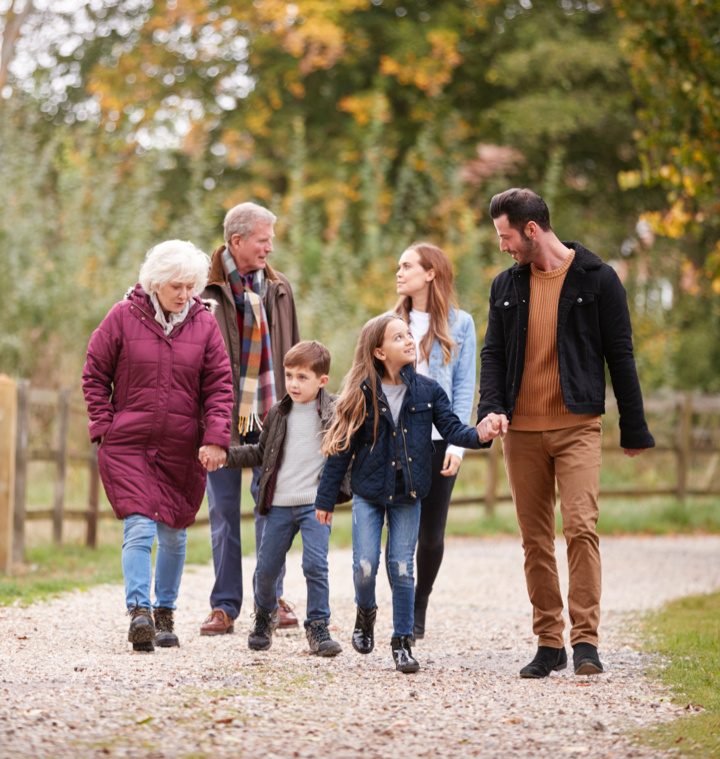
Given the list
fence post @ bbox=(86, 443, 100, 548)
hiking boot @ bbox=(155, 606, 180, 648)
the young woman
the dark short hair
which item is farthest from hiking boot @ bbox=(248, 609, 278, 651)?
fence post @ bbox=(86, 443, 100, 548)

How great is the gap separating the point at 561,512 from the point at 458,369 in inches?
46.4

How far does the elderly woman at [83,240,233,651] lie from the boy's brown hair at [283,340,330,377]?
327mm

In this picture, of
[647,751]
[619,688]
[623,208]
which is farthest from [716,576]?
[623,208]

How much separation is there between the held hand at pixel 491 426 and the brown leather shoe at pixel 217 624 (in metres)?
1.77

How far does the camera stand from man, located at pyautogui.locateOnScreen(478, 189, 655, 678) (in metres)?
4.64

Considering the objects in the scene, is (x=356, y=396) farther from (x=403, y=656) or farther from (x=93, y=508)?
(x=93, y=508)

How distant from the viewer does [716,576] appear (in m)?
9.55

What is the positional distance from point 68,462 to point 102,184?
242 inches

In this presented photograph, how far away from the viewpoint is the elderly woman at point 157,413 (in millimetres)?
4930

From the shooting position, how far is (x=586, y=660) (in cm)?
458

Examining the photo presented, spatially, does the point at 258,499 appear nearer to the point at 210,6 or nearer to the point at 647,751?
the point at 647,751

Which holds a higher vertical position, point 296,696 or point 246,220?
point 246,220

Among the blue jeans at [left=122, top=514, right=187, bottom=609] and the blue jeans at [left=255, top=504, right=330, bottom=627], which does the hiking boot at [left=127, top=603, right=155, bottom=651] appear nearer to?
the blue jeans at [left=122, top=514, right=187, bottom=609]

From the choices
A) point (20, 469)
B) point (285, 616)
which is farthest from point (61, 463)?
point (285, 616)
